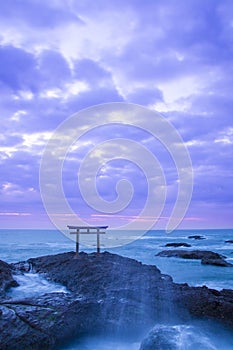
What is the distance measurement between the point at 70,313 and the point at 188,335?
3.77 metres

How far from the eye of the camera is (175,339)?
9.34 m

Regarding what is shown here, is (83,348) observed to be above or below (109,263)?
below

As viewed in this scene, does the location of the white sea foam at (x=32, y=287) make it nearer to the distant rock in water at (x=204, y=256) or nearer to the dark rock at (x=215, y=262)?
the dark rock at (x=215, y=262)

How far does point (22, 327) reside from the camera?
9.37 metres

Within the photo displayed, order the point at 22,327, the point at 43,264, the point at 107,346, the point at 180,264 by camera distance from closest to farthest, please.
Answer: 1. the point at 22,327
2. the point at 107,346
3. the point at 43,264
4. the point at 180,264

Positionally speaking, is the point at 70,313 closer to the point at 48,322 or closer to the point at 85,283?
the point at 48,322

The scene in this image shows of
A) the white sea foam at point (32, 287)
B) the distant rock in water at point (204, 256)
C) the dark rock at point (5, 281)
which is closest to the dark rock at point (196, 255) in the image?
the distant rock in water at point (204, 256)

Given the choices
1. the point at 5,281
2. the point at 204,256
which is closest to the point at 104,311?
the point at 5,281

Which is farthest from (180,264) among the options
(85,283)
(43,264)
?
(85,283)

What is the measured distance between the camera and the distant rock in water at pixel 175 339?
8.97m

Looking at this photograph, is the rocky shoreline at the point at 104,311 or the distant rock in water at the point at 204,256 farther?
the distant rock in water at the point at 204,256

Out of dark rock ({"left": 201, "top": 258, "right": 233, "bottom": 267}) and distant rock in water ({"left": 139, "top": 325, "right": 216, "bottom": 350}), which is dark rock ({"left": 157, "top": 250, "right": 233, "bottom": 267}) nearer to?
dark rock ({"left": 201, "top": 258, "right": 233, "bottom": 267})

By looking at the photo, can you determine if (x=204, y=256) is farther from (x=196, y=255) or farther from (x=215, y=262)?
(x=215, y=262)

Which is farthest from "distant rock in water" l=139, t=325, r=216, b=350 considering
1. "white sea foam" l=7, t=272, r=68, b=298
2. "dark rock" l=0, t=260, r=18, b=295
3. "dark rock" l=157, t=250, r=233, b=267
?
"dark rock" l=157, t=250, r=233, b=267
